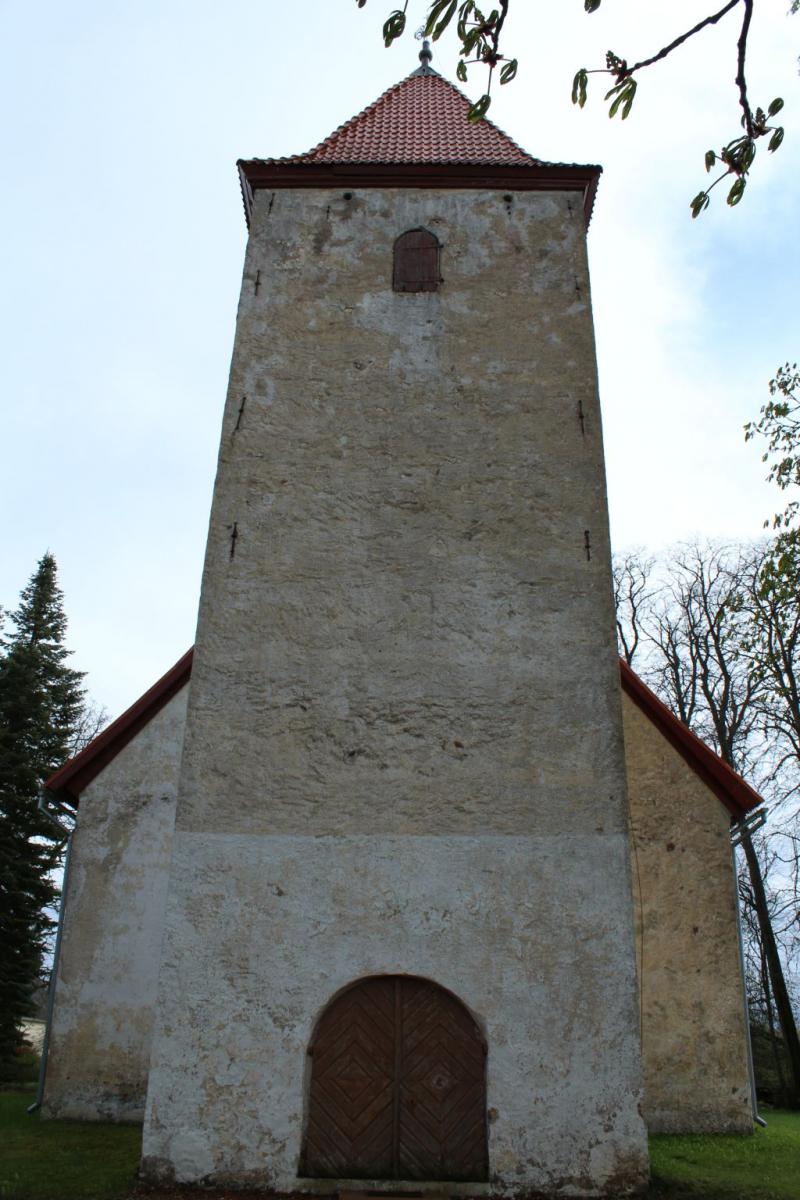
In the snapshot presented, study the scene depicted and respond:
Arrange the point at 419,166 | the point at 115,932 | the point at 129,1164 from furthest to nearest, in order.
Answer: the point at 115,932, the point at 419,166, the point at 129,1164

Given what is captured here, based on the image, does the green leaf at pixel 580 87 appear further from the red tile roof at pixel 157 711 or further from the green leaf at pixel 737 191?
the red tile roof at pixel 157 711

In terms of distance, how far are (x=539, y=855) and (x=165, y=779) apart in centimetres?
557

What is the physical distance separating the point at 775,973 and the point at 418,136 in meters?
18.1

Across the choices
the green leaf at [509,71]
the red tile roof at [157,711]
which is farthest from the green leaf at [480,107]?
the red tile roof at [157,711]

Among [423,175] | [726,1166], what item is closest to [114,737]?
[423,175]

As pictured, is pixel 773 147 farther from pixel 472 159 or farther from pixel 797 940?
pixel 797 940

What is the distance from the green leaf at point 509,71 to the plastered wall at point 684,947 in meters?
8.79

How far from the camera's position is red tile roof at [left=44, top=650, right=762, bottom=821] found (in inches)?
442

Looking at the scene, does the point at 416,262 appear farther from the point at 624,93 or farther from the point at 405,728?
the point at 624,93

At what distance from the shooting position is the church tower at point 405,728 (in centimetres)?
743

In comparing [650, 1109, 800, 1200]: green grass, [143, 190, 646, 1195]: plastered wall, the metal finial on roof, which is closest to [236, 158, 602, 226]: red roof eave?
[143, 190, 646, 1195]: plastered wall

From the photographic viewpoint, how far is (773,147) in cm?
378

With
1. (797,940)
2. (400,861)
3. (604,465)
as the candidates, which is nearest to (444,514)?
(604,465)

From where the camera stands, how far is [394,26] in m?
3.70
